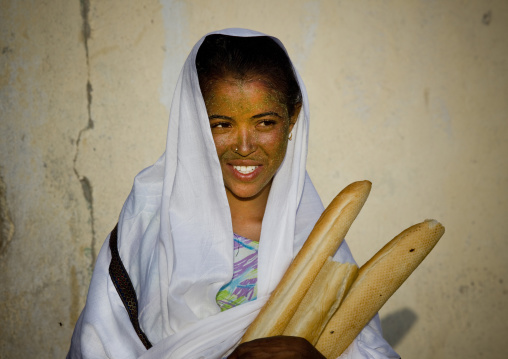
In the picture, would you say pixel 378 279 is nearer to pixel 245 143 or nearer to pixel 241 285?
pixel 241 285

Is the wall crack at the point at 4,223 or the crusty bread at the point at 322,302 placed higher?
the crusty bread at the point at 322,302

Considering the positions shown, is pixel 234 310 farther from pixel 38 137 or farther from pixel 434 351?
pixel 434 351

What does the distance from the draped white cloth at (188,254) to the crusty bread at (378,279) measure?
0.43ft

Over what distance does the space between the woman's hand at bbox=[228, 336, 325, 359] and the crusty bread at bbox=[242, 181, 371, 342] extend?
13 centimetres

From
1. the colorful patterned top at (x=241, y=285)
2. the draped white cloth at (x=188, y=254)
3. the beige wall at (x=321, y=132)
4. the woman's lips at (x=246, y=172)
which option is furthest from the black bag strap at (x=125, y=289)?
the beige wall at (x=321, y=132)

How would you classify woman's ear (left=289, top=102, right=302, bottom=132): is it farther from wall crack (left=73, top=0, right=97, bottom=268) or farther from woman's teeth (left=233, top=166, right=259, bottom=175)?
wall crack (left=73, top=0, right=97, bottom=268)

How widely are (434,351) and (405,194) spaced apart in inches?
47.5

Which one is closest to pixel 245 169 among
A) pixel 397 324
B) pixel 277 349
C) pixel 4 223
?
pixel 277 349

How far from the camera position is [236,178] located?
5.75 feet

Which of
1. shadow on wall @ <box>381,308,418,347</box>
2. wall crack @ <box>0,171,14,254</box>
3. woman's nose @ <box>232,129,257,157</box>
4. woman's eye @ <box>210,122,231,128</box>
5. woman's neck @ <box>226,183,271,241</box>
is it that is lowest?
shadow on wall @ <box>381,308,418,347</box>

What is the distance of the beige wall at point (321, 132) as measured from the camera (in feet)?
10.2

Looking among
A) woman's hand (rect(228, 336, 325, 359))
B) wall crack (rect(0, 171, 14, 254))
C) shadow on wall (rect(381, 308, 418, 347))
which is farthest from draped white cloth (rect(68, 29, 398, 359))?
shadow on wall (rect(381, 308, 418, 347))

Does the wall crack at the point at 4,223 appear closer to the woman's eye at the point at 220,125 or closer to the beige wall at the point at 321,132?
the beige wall at the point at 321,132

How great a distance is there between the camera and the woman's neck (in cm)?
189
